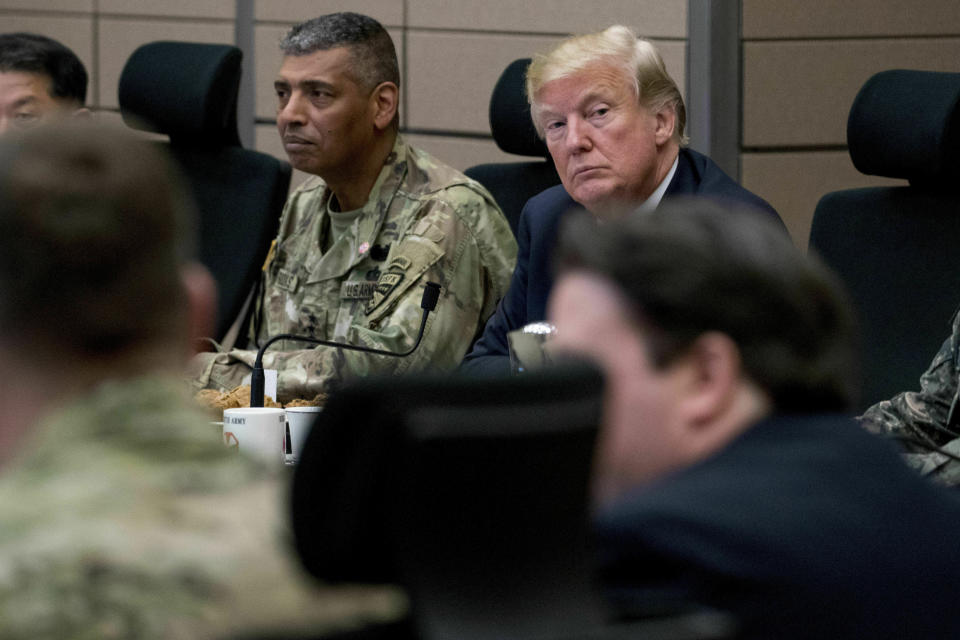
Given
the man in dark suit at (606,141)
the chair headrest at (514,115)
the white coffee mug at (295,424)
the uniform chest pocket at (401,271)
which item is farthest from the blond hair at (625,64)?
the white coffee mug at (295,424)

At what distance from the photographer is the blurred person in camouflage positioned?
587 mm

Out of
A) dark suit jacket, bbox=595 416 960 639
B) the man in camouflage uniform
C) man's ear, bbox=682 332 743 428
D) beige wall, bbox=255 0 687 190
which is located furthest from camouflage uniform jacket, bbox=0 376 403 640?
beige wall, bbox=255 0 687 190

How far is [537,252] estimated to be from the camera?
2432mm

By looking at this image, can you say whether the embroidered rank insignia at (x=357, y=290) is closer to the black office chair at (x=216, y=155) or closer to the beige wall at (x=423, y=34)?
the black office chair at (x=216, y=155)

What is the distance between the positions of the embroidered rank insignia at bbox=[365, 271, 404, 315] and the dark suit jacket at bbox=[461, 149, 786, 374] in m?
0.19

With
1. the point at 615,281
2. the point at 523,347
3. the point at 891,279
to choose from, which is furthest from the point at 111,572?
the point at 891,279

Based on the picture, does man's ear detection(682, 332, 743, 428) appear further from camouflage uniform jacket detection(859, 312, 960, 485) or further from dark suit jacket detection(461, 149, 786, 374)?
dark suit jacket detection(461, 149, 786, 374)

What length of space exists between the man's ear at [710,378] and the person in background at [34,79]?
258 centimetres

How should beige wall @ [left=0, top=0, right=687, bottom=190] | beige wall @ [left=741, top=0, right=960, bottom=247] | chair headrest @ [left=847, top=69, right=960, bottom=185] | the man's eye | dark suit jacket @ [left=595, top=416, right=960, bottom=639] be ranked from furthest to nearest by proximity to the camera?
beige wall @ [left=0, top=0, right=687, bottom=190] < beige wall @ [left=741, top=0, right=960, bottom=247] < the man's eye < chair headrest @ [left=847, top=69, right=960, bottom=185] < dark suit jacket @ [left=595, top=416, right=960, bottom=639]

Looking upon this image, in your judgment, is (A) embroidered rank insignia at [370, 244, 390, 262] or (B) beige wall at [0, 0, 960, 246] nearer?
(A) embroidered rank insignia at [370, 244, 390, 262]

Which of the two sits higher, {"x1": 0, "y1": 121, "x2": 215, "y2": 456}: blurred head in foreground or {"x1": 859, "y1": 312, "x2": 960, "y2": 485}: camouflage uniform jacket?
{"x1": 0, "y1": 121, "x2": 215, "y2": 456}: blurred head in foreground

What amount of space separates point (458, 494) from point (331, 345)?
1.44m

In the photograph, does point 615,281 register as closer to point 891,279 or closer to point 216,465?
point 216,465

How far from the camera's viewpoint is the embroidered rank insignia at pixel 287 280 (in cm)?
278
